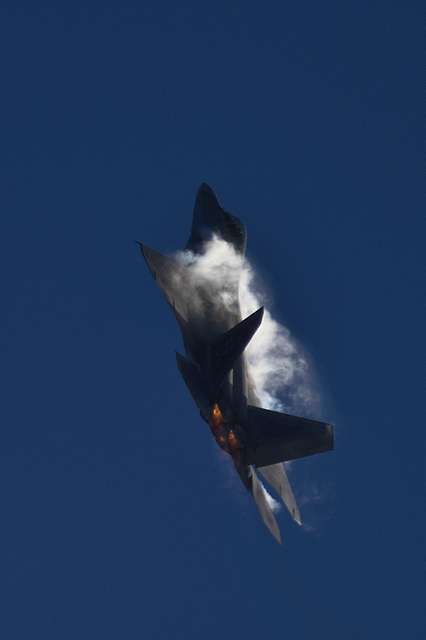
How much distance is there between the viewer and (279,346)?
87.0 m

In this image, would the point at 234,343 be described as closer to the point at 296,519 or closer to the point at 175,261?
the point at 175,261

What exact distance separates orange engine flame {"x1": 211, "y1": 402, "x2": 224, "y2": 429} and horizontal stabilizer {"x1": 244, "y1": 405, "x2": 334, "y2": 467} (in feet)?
5.24

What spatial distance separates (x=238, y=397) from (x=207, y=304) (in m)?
6.84

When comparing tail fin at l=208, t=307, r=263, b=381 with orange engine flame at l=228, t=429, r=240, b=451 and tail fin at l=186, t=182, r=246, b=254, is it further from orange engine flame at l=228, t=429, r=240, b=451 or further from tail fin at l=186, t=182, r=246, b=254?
tail fin at l=186, t=182, r=246, b=254

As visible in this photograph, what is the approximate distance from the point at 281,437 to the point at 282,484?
30.4ft

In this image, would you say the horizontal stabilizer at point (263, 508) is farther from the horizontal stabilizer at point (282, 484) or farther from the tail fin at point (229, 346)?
the tail fin at point (229, 346)

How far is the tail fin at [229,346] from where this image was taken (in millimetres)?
75062

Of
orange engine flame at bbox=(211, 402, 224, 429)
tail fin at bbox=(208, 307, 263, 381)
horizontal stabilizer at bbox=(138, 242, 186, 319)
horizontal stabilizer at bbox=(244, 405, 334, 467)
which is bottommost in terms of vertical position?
horizontal stabilizer at bbox=(244, 405, 334, 467)

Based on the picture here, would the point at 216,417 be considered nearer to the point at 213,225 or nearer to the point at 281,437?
the point at 281,437

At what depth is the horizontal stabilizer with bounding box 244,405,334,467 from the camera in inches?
2977

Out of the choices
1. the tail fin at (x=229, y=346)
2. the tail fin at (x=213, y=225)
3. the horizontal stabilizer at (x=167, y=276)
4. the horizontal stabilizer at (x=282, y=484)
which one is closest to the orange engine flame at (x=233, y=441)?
the tail fin at (x=229, y=346)

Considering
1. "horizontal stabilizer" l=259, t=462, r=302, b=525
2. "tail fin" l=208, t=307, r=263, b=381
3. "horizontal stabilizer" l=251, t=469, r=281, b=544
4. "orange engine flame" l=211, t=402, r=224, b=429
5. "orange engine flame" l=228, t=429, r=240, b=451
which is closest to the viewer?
"tail fin" l=208, t=307, r=263, b=381

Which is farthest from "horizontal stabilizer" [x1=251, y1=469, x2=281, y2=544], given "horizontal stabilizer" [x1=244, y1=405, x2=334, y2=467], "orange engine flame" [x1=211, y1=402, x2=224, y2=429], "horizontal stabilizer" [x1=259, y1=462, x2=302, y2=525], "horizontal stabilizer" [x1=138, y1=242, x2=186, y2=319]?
"horizontal stabilizer" [x1=138, y1=242, x2=186, y2=319]

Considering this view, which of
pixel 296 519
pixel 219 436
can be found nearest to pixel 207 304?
pixel 219 436
